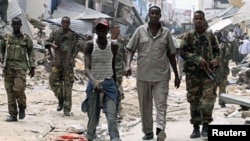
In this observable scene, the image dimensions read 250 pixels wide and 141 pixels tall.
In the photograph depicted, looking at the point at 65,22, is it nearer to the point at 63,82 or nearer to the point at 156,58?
the point at 63,82

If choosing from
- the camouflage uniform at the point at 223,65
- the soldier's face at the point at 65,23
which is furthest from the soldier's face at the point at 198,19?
the camouflage uniform at the point at 223,65

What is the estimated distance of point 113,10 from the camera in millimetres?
34781

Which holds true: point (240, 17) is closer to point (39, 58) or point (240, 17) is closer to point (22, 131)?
point (39, 58)

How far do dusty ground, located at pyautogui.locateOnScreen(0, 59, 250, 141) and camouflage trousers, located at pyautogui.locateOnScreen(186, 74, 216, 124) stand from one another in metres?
0.43

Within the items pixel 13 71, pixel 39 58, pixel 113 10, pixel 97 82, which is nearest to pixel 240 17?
pixel 39 58

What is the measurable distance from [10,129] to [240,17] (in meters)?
10.1

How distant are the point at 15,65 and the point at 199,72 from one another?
115 inches

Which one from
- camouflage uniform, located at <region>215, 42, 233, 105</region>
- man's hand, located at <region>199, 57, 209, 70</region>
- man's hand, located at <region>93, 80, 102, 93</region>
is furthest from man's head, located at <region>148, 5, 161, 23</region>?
camouflage uniform, located at <region>215, 42, 233, 105</region>

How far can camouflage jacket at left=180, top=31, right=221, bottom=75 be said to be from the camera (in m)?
6.46

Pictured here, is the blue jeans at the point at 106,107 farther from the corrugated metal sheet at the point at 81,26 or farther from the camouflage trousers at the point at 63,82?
the corrugated metal sheet at the point at 81,26

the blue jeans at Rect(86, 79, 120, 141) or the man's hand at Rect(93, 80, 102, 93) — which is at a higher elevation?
the man's hand at Rect(93, 80, 102, 93)

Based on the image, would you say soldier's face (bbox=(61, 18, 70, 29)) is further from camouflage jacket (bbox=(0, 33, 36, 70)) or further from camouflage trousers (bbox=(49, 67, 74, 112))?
camouflage jacket (bbox=(0, 33, 36, 70))

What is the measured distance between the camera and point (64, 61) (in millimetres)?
8734

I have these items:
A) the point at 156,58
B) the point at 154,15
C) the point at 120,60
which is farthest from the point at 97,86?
the point at 120,60
